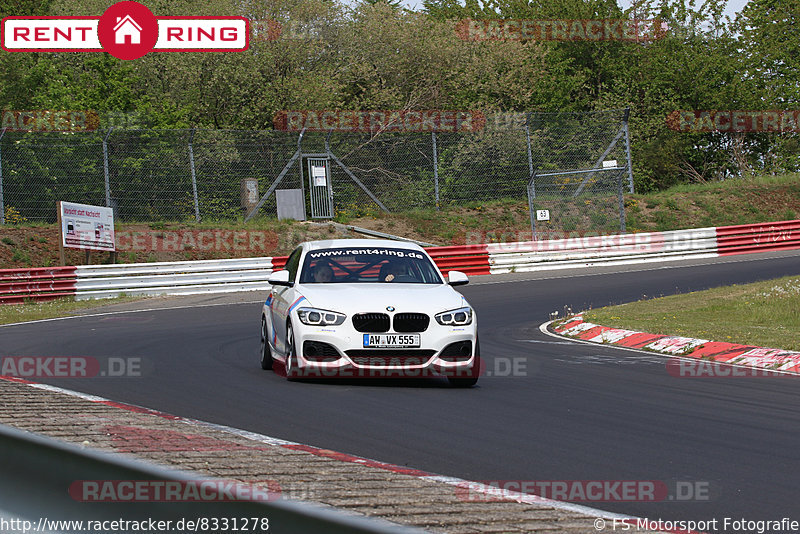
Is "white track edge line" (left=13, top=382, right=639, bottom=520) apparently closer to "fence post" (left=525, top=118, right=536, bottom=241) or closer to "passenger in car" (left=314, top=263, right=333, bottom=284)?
"passenger in car" (left=314, top=263, right=333, bottom=284)

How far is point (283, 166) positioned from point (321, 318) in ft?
77.8

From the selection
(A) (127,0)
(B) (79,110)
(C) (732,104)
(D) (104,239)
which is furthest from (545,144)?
(C) (732,104)

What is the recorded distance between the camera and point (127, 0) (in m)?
44.8

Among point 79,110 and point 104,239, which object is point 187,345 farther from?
point 79,110

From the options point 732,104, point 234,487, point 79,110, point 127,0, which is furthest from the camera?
point 732,104

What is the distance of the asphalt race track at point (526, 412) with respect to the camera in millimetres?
6016

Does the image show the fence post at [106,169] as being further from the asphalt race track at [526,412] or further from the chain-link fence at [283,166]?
the asphalt race track at [526,412]

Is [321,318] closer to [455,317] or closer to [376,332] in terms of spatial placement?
[376,332]

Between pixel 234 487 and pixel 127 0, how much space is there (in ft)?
148

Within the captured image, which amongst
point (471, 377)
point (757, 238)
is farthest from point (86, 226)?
point (757, 238)

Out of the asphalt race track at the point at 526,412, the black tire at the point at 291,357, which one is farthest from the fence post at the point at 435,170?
the black tire at the point at 291,357

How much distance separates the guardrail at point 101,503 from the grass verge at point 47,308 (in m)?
17.5

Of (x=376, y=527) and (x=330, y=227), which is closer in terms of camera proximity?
(x=376, y=527)

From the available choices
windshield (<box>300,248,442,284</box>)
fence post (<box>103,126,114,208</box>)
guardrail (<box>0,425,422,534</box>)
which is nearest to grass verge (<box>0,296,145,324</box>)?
fence post (<box>103,126,114,208</box>)
